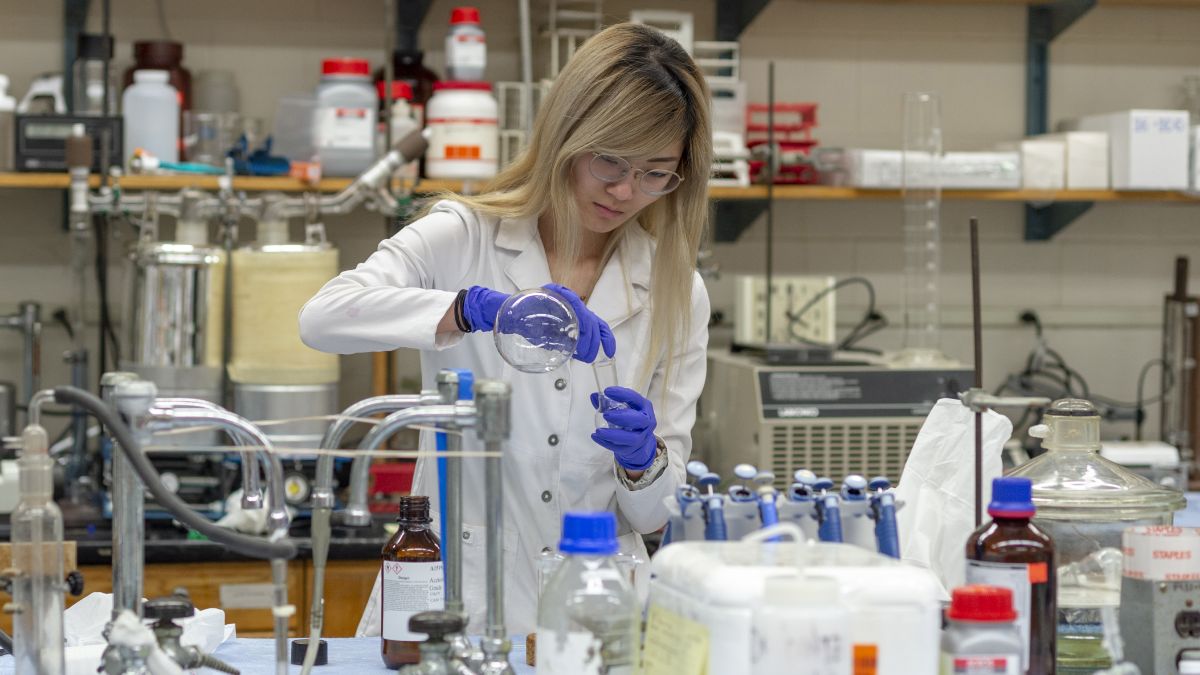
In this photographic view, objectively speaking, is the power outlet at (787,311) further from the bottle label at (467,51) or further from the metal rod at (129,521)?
the metal rod at (129,521)

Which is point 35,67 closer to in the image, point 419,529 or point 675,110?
point 675,110

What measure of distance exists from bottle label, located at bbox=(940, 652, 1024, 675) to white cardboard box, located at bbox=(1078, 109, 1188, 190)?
2.30 m

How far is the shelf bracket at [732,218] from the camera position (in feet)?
10.9

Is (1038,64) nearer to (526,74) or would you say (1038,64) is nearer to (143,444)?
(526,74)

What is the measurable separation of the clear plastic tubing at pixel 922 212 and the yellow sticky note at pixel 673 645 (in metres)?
2.01

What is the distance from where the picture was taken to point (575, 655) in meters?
1.15

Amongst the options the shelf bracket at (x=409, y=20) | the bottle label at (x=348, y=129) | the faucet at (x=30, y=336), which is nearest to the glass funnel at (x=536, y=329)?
the bottle label at (x=348, y=129)

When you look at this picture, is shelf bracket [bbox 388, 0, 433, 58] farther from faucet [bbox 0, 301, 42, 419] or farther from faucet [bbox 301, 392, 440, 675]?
faucet [bbox 301, 392, 440, 675]

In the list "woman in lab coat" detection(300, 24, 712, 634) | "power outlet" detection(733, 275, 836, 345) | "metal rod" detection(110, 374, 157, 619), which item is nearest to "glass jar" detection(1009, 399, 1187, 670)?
"woman in lab coat" detection(300, 24, 712, 634)

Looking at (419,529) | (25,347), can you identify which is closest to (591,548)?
(419,529)

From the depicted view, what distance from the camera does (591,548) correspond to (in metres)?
1.16

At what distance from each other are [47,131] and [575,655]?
216 cm

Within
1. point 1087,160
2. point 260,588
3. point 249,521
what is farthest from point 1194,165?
point 249,521

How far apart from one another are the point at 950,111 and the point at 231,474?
1.95 metres
